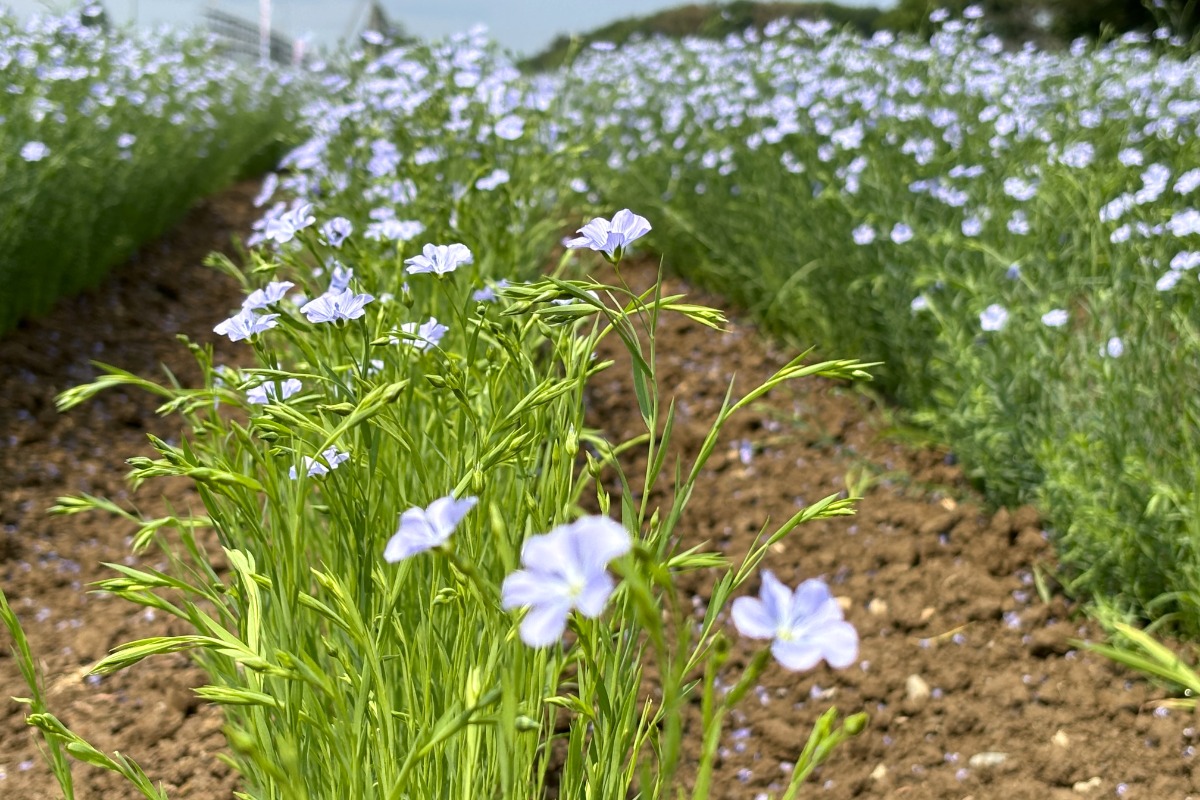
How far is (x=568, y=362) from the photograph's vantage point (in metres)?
1.32

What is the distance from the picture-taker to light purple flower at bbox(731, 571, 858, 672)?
2.30 feet

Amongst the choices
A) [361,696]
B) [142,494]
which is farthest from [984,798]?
[142,494]

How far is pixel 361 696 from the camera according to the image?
3.79 ft

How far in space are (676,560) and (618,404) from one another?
2296 millimetres

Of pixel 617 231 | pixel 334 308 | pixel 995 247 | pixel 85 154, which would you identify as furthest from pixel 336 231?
pixel 85 154

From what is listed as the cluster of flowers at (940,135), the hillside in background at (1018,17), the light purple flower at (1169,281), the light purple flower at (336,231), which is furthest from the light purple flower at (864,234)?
the hillside in background at (1018,17)

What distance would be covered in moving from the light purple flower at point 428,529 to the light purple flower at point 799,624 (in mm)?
239

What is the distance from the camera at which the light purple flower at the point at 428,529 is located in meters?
0.79

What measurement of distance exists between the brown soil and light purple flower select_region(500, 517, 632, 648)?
1.42 meters

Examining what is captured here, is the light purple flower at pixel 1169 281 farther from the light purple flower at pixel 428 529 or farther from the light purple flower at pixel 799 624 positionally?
the light purple flower at pixel 428 529

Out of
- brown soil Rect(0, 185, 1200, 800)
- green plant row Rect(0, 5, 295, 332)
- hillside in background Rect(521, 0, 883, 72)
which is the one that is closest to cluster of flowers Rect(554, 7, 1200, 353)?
brown soil Rect(0, 185, 1200, 800)

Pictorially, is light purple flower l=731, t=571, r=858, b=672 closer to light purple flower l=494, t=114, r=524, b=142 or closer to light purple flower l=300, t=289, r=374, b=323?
light purple flower l=300, t=289, r=374, b=323

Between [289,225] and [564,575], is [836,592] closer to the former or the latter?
[289,225]

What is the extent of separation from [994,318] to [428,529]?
2.10 meters
